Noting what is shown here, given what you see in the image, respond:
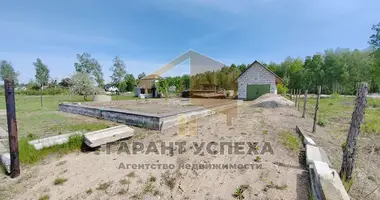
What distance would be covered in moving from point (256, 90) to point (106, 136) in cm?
1484

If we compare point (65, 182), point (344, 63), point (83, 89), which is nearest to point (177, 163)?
point (65, 182)

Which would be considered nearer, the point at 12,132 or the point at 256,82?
the point at 12,132

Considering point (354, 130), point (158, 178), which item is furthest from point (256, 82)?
point (158, 178)

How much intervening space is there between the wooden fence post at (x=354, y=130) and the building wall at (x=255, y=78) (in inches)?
550

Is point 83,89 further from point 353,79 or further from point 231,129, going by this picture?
point 353,79

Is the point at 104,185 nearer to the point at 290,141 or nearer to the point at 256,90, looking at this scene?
the point at 290,141

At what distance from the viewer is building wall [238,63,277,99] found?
606 inches

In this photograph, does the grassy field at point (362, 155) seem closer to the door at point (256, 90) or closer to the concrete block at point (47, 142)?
the concrete block at point (47, 142)

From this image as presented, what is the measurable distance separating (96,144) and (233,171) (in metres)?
3.07

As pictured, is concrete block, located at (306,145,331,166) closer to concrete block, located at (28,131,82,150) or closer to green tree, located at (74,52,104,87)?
concrete block, located at (28,131,82,150)

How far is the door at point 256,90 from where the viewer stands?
15.6m

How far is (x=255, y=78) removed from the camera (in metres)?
16.2

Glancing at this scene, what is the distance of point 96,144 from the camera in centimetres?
383

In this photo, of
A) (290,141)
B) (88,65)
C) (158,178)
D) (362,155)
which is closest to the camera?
(158,178)
